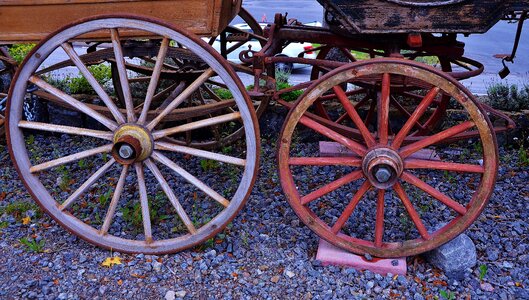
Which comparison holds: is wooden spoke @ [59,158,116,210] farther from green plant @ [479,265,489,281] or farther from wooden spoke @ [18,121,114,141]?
green plant @ [479,265,489,281]

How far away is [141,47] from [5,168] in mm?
1798

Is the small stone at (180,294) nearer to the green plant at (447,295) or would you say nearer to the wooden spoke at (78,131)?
the wooden spoke at (78,131)

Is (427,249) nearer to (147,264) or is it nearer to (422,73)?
(422,73)

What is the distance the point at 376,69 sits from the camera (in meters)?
2.45

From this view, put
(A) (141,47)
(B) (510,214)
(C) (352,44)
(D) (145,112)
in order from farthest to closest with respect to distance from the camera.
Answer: (B) (510,214) → (C) (352,44) → (A) (141,47) → (D) (145,112)

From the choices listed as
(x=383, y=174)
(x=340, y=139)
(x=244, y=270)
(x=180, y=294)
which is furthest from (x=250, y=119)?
(x=180, y=294)

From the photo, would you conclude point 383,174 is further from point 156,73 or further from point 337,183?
point 156,73

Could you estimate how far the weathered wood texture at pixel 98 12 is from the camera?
2514 mm

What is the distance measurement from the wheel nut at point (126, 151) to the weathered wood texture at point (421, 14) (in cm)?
122

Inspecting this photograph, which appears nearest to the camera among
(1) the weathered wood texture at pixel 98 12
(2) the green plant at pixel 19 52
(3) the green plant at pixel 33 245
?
(1) the weathered wood texture at pixel 98 12

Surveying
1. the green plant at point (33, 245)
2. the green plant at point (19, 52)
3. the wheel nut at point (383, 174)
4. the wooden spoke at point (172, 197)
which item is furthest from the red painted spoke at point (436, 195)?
the green plant at point (19, 52)

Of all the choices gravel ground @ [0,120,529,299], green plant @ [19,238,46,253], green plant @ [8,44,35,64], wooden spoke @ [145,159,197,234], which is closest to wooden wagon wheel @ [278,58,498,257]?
gravel ground @ [0,120,529,299]

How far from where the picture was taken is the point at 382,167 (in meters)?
2.51

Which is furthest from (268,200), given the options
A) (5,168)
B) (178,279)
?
(5,168)
